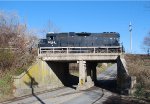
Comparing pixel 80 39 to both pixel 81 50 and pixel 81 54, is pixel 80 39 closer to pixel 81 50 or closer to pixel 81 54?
pixel 81 50

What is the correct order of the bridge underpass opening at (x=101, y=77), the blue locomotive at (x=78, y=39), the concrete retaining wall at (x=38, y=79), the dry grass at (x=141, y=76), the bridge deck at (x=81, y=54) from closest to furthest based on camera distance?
the dry grass at (x=141, y=76)
the concrete retaining wall at (x=38, y=79)
the bridge deck at (x=81, y=54)
the blue locomotive at (x=78, y=39)
the bridge underpass opening at (x=101, y=77)

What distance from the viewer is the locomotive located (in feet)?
171

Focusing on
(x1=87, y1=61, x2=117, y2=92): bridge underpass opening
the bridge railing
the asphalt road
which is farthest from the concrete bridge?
(x1=87, y1=61, x2=117, y2=92): bridge underpass opening

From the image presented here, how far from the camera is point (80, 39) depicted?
52812 millimetres

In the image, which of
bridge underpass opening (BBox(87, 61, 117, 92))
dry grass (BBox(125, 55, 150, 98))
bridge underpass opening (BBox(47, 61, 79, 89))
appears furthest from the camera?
bridge underpass opening (BBox(87, 61, 117, 92))

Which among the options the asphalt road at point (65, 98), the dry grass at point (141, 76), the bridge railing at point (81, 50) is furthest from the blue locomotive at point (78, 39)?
the asphalt road at point (65, 98)

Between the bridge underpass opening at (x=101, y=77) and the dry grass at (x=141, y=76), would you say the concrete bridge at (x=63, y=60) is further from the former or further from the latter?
the bridge underpass opening at (x=101, y=77)

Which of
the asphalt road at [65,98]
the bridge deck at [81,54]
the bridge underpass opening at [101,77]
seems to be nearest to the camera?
the asphalt road at [65,98]

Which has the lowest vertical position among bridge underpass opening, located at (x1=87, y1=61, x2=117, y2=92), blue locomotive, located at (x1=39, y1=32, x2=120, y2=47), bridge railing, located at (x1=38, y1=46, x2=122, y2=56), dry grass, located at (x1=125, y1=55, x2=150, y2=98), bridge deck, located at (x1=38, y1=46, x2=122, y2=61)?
bridge underpass opening, located at (x1=87, y1=61, x2=117, y2=92)

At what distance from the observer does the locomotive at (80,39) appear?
52.2 metres

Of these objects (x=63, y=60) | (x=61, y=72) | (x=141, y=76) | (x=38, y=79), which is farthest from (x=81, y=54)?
(x=141, y=76)

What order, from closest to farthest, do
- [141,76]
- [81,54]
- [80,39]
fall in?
[141,76] < [81,54] < [80,39]

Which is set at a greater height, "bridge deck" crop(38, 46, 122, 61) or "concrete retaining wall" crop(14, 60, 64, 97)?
"bridge deck" crop(38, 46, 122, 61)

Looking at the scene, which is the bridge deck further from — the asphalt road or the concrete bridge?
the asphalt road
